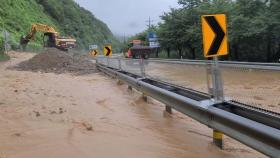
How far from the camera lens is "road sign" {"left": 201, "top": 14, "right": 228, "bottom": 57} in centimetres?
675

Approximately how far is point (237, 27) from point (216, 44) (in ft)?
98.8

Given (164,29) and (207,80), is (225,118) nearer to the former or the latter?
(207,80)

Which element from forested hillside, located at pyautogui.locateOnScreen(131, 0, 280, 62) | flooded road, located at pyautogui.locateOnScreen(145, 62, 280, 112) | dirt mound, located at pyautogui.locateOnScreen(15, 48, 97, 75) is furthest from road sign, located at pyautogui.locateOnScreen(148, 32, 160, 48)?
flooded road, located at pyautogui.locateOnScreen(145, 62, 280, 112)

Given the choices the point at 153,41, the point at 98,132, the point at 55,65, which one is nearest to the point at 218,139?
the point at 98,132

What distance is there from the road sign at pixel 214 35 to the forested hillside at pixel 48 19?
52886 mm

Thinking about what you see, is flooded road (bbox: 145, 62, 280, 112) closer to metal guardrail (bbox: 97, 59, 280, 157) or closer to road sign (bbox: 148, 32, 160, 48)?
metal guardrail (bbox: 97, 59, 280, 157)

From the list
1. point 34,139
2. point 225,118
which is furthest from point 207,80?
point 34,139

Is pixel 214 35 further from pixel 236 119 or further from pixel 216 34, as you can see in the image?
pixel 236 119

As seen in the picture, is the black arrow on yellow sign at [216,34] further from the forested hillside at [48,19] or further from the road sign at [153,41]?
the road sign at [153,41]

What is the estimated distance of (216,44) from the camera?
6863 millimetres

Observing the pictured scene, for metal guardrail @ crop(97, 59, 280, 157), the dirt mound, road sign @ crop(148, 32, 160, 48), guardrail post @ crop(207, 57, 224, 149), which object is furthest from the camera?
road sign @ crop(148, 32, 160, 48)

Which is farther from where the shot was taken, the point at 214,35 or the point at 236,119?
the point at 214,35

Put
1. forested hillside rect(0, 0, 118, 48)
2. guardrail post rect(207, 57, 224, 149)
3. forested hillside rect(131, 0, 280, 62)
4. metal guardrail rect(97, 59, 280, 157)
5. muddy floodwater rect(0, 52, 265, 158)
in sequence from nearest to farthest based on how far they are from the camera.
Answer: metal guardrail rect(97, 59, 280, 157) → muddy floodwater rect(0, 52, 265, 158) → guardrail post rect(207, 57, 224, 149) → forested hillside rect(131, 0, 280, 62) → forested hillside rect(0, 0, 118, 48)

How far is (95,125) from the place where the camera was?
8.37 meters
